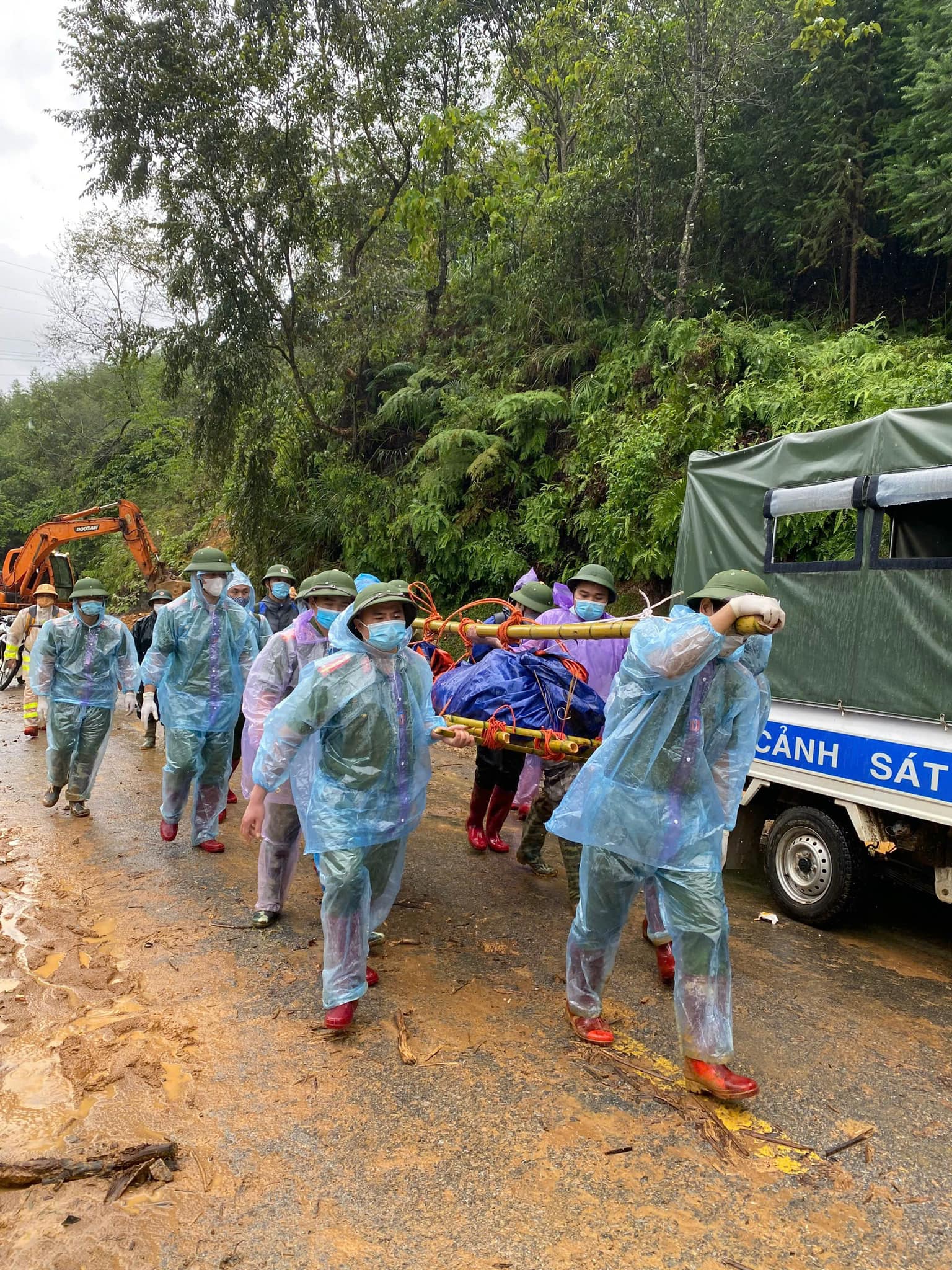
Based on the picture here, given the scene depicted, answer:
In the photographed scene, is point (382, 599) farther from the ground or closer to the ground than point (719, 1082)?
farther from the ground

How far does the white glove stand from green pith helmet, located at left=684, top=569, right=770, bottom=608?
0.23 m

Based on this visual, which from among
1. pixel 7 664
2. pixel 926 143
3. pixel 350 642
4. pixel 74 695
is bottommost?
pixel 7 664

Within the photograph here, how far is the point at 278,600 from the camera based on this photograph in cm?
823

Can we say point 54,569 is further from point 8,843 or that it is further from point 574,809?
point 574,809

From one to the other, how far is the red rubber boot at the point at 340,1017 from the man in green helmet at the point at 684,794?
984mm

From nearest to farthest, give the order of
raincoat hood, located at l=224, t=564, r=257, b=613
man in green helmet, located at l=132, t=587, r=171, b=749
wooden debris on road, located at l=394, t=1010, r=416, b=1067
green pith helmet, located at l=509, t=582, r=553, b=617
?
wooden debris on road, located at l=394, t=1010, r=416, b=1067 → green pith helmet, located at l=509, t=582, r=553, b=617 → raincoat hood, located at l=224, t=564, r=257, b=613 → man in green helmet, located at l=132, t=587, r=171, b=749

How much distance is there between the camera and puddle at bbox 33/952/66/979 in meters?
3.89

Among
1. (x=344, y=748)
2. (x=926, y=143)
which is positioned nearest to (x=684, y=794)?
(x=344, y=748)

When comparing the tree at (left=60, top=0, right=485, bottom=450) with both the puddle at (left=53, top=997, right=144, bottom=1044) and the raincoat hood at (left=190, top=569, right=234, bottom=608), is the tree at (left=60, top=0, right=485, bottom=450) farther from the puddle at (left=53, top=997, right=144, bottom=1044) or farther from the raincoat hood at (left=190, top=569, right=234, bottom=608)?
the puddle at (left=53, top=997, right=144, bottom=1044)

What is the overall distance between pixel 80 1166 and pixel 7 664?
12808mm

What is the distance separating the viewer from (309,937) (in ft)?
14.3

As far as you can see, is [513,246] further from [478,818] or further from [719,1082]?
[719,1082]

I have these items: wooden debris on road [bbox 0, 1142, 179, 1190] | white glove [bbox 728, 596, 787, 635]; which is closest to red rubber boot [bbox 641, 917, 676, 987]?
white glove [bbox 728, 596, 787, 635]

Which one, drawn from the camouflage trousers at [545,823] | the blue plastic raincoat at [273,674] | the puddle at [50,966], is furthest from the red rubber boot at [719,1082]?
the puddle at [50,966]
